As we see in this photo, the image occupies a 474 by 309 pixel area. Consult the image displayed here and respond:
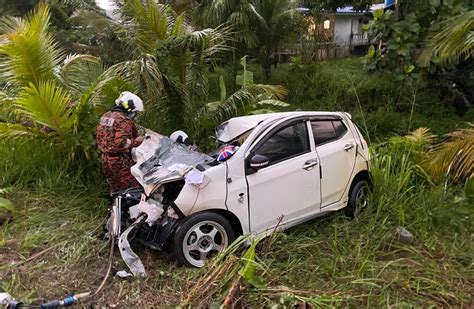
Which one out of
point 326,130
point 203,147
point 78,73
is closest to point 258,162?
point 326,130

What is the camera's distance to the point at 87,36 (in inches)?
662

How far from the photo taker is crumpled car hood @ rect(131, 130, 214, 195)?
436 cm

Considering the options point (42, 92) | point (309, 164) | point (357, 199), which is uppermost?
point (42, 92)

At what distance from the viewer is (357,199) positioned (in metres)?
5.61

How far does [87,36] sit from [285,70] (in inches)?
325

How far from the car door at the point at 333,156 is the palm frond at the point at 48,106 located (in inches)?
136

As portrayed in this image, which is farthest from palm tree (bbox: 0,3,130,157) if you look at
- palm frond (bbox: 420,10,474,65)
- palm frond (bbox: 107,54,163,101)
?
palm frond (bbox: 420,10,474,65)

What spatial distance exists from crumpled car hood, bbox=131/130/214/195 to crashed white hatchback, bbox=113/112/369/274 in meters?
0.01

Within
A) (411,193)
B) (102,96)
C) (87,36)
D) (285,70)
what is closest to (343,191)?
(411,193)

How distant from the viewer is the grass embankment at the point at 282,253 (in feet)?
12.2

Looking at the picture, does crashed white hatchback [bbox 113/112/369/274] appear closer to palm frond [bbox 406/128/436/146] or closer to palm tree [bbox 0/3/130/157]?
palm tree [bbox 0/3/130/157]

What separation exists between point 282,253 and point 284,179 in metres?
0.83

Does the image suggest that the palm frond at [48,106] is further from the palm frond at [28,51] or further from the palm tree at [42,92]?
the palm frond at [28,51]

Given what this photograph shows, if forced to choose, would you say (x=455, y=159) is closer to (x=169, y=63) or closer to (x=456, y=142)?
(x=456, y=142)
